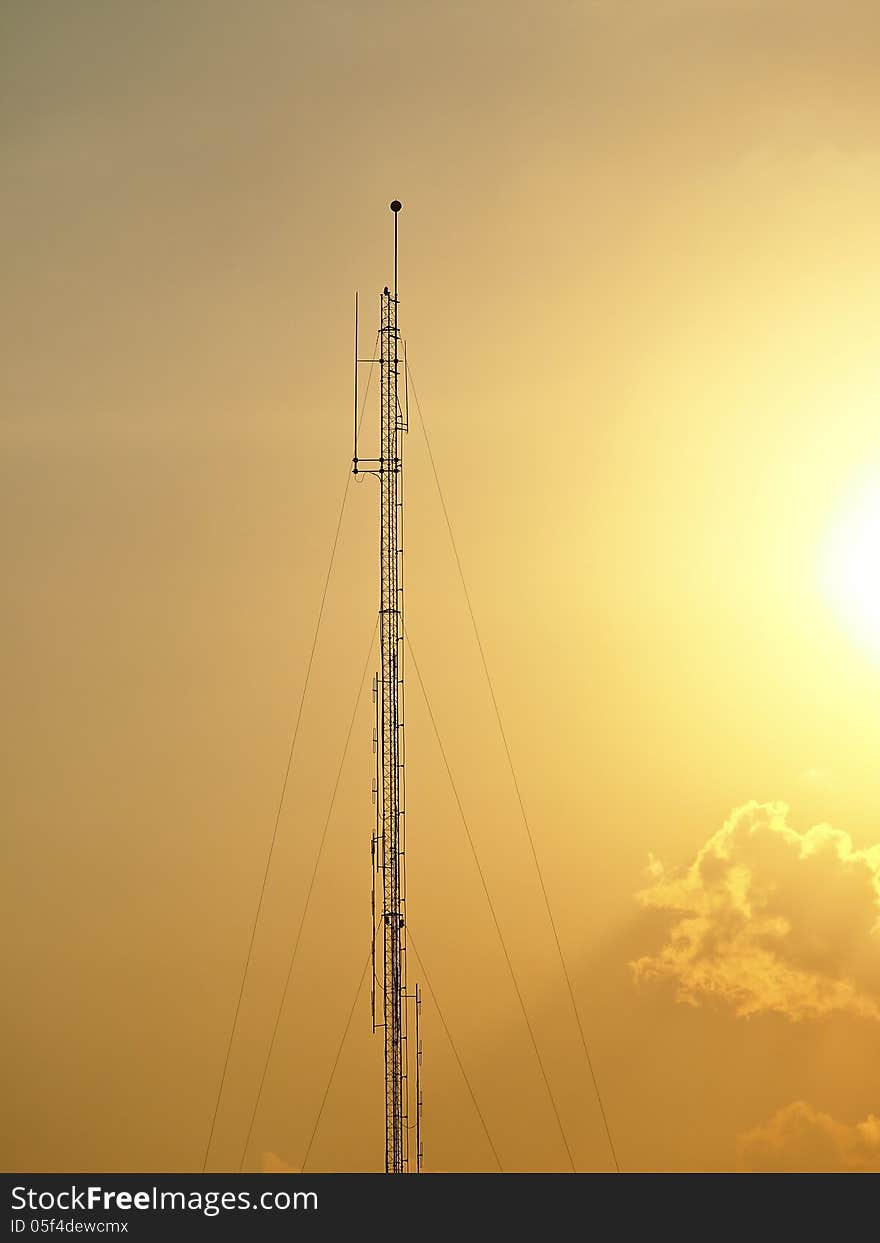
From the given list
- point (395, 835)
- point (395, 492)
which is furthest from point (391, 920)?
point (395, 492)

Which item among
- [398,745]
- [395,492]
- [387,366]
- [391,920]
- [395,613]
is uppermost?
[387,366]

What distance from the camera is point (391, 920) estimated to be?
50.7m

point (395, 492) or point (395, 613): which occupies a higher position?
point (395, 492)
